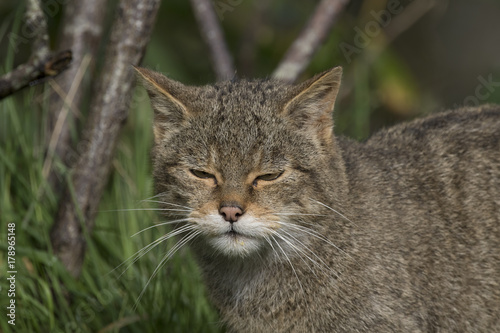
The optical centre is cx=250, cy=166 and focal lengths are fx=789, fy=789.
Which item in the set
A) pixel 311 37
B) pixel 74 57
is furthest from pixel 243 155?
pixel 74 57

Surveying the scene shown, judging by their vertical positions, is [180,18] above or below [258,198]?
above

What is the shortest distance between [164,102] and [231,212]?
34.0 inches

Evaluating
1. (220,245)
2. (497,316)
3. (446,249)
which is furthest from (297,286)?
(497,316)

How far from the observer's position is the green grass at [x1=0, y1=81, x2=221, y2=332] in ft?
16.5

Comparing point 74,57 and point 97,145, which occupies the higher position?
point 74,57

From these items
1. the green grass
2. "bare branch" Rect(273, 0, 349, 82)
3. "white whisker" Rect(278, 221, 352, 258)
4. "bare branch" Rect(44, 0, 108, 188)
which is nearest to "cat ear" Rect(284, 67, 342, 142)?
"white whisker" Rect(278, 221, 352, 258)

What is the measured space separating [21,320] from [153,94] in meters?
1.71

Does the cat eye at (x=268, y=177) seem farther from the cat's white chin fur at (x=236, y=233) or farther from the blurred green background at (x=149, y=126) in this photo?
the blurred green background at (x=149, y=126)

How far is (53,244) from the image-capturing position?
5199mm

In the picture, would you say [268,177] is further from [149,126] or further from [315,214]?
[149,126]

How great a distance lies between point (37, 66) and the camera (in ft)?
13.1

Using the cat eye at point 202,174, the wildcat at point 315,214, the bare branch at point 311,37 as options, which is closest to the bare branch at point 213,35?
the bare branch at point 311,37

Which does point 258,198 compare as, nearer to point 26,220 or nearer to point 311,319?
point 311,319

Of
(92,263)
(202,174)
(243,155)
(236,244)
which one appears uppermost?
(243,155)
